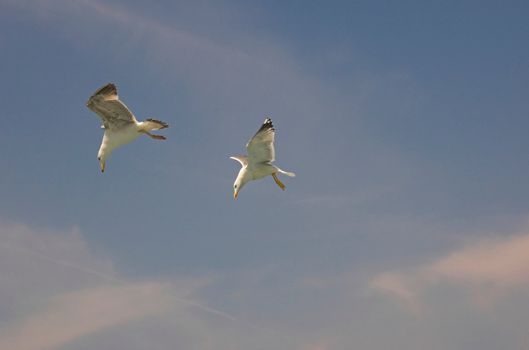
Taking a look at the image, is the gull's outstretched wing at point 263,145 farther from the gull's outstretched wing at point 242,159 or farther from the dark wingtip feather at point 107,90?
the dark wingtip feather at point 107,90

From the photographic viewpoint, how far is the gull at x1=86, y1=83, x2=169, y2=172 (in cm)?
4366

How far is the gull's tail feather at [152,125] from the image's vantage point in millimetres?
43594

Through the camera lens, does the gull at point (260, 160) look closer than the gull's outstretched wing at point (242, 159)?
Yes

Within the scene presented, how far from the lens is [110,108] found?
146 ft

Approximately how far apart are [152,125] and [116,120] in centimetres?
300

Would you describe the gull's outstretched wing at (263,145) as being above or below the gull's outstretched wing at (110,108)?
below

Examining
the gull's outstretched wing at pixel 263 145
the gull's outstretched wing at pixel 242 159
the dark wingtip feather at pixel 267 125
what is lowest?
the gull's outstretched wing at pixel 263 145

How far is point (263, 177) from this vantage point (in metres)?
47.3

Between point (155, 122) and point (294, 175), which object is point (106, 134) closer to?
point (155, 122)

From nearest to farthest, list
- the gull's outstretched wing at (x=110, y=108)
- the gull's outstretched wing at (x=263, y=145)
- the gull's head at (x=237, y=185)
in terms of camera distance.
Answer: the gull's outstretched wing at (x=263, y=145) < the gull's outstretched wing at (x=110, y=108) < the gull's head at (x=237, y=185)

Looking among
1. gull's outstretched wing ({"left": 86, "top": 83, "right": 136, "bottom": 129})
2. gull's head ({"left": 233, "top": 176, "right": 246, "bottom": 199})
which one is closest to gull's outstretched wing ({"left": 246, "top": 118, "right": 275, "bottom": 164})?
gull's head ({"left": 233, "top": 176, "right": 246, "bottom": 199})

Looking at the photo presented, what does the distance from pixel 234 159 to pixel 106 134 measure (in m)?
9.06

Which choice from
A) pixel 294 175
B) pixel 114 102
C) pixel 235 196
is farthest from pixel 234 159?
pixel 114 102

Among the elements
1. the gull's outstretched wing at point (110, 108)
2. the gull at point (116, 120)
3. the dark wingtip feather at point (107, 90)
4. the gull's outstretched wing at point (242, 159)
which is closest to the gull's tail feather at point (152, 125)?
the gull at point (116, 120)
